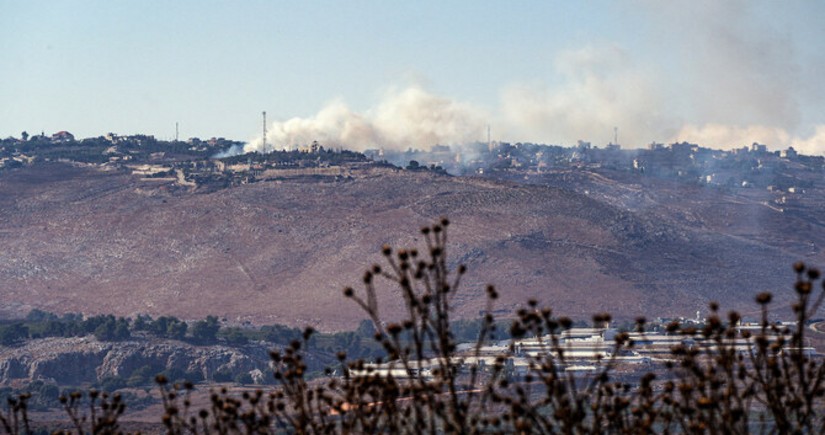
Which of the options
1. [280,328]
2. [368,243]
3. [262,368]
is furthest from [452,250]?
[262,368]

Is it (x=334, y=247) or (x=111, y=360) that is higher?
(x=334, y=247)

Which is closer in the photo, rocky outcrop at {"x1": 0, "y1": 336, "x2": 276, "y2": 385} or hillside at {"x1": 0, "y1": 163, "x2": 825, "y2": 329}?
rocky outcrop at {"x1": 0, "y1": 336, "x2": 276, "y2": 385}

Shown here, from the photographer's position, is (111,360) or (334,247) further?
(334,247)

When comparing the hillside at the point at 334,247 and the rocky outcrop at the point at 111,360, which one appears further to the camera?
the hillside at the point at 334,247

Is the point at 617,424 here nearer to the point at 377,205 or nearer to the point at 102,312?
the point at 102,312

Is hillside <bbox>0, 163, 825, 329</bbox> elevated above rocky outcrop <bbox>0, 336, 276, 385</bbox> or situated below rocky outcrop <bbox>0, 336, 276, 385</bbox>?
above
